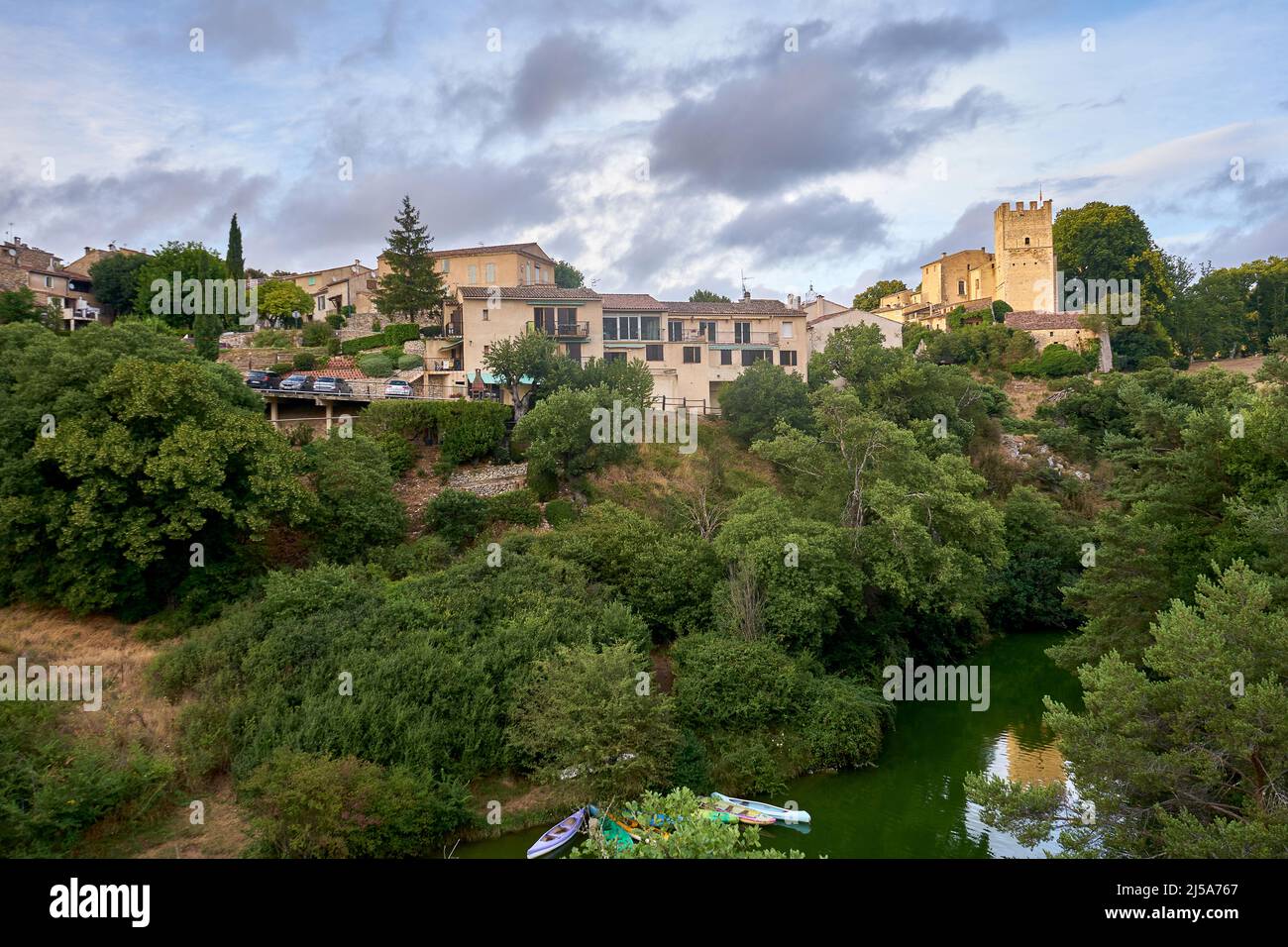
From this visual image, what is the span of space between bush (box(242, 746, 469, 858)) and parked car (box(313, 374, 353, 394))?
2334 cm

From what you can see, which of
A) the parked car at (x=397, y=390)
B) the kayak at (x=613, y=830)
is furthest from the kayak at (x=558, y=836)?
the parked car at (x=397, y=390)

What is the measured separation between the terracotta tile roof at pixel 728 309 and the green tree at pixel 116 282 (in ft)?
126

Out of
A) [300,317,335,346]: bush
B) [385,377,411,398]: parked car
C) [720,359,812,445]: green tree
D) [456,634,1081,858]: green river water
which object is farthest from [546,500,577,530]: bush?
[300,317,335,346]: bush

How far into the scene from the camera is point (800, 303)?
5534 centimetres

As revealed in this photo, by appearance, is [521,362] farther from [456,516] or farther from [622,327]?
[622,327]

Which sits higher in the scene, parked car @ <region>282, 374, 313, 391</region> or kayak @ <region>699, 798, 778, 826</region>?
parked car @ <region>282, 374, 313, 391</region>

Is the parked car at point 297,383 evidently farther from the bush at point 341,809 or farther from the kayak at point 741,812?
Answer: the kayak at point 741,812

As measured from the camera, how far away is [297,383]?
1517 inches

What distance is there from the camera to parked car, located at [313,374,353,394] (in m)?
38.2

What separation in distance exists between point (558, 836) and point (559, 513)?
50.5ft

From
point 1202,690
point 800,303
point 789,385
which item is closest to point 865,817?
point 1202,690

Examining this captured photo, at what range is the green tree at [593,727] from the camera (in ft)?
61.5

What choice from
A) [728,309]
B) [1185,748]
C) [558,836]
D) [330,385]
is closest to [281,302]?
[330,385]

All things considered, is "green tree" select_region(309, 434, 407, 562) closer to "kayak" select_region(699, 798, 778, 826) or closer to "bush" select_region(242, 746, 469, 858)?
"bush" select_region(242, 746, 469, 858)
